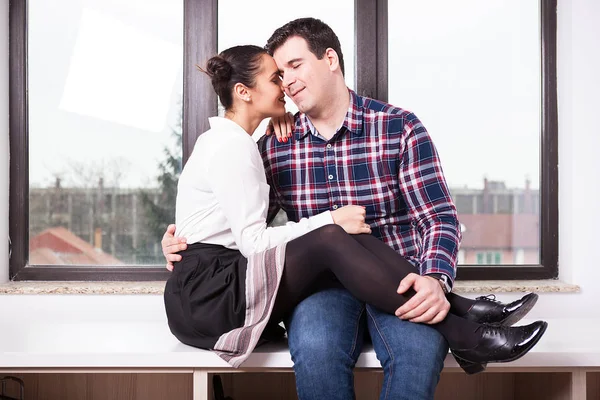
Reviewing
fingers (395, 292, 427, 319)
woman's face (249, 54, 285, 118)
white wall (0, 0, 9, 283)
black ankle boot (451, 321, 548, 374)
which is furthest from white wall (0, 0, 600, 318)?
woman's face (249, 54, 285, 118)

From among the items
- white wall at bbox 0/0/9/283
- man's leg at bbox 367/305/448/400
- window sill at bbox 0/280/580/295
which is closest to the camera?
man's leg at bbox 367/305/448/400

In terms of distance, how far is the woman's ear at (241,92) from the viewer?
71.2 inches

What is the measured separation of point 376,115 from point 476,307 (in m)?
0.66

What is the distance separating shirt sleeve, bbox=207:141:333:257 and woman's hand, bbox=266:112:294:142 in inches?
13.9

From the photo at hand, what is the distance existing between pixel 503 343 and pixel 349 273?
391mm

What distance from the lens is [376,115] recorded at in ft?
6.29

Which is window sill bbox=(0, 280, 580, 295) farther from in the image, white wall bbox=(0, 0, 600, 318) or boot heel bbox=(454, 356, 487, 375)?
boot heel bbox=(454, 356, 487, 375)

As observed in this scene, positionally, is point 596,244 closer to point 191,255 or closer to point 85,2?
point 191,255

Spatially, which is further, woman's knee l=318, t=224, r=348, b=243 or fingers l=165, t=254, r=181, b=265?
fingers l=165, t=254, r=181, b=265

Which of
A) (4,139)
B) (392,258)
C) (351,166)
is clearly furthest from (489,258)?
(4,139)

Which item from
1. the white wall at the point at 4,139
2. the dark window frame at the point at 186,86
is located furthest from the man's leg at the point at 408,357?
the white wall at the point at 4,139

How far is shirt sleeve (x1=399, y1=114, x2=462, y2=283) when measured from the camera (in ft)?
5.71

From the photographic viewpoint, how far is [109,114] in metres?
2.30

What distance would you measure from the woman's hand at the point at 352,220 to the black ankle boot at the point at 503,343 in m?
0.40
